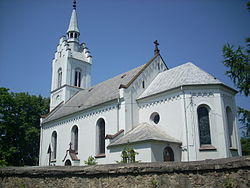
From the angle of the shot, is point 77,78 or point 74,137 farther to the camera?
point 77,78

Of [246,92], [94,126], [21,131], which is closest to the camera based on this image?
[246,92]

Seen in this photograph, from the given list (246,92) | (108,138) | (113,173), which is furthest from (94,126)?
(113,173)

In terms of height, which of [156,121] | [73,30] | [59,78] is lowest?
[156,121]

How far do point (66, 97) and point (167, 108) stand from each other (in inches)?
808

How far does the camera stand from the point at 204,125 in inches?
768

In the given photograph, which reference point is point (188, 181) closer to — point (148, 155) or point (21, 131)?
point (148, 155)

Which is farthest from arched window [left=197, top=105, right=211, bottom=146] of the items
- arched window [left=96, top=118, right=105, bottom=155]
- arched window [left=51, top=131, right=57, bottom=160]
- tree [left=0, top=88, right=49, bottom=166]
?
tree [left=0, top=88, right=49, bottom=166]

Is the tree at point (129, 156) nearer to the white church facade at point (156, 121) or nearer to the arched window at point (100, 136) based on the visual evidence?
the white church facade at point (156, 121)

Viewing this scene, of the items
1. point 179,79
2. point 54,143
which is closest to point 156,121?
point 179,79

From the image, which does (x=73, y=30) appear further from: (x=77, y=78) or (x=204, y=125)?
(x=204, y=125)

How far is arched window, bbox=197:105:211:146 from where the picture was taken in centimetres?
1909

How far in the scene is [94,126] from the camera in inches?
997

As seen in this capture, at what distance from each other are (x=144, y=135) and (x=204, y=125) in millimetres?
4982

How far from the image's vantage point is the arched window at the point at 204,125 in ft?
62.6
